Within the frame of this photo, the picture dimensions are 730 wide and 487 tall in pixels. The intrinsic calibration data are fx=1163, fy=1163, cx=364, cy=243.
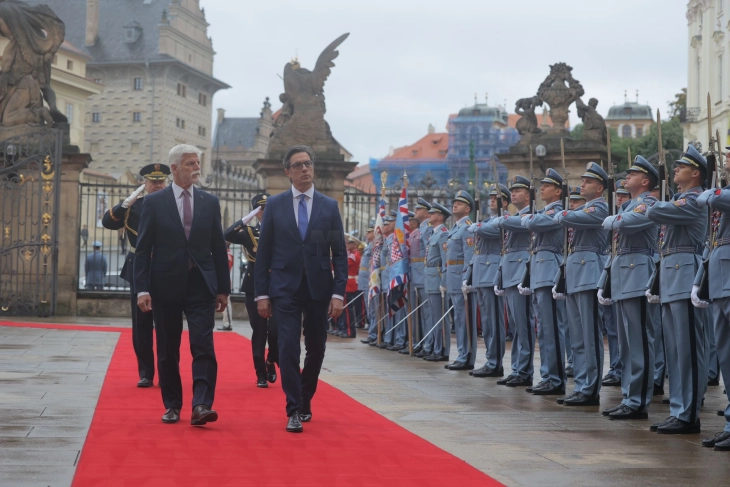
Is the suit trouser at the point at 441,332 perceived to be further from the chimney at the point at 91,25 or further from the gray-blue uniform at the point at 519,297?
the chimney at the point at 91,25

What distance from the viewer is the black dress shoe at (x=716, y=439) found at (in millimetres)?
7242

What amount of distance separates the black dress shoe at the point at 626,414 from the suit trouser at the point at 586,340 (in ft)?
2.80

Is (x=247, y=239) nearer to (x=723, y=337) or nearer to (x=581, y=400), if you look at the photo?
(x=581, y=400)

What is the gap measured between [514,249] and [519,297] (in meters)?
0.49

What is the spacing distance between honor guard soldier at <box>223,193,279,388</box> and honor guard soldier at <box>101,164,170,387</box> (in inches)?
34.1

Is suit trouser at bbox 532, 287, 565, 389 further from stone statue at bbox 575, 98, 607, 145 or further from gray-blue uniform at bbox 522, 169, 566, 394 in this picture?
stone statue at bbox 575, 98, 607, 145

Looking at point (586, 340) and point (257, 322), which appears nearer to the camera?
point (586, 340)

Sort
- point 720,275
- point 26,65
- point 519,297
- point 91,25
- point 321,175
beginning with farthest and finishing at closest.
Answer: point 91,25
point 321,175
point 26,65
point 519,297
point 720,275

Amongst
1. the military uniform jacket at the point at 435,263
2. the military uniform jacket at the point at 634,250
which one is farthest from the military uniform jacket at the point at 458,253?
the military uniform jacket at the point at 634,250

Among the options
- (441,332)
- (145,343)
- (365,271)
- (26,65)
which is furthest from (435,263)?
(26,65)

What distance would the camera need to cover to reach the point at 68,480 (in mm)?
5848

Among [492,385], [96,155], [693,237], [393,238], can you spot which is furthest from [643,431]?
[96,155]

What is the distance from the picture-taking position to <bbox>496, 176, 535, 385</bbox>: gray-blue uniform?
11.3 metres

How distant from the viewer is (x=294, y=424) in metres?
7.78
